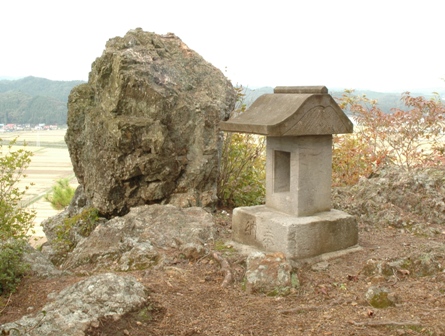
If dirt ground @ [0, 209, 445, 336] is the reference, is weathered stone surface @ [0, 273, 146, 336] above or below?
above

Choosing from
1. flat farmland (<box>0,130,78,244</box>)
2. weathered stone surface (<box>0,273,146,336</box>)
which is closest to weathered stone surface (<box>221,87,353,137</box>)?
weathered stone surface (<box>0,273,146,336</box>)

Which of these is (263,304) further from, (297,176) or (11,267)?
(11,267)

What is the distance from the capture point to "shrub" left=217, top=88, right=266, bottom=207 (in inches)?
A: 348

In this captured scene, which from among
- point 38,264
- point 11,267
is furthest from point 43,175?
point 11,267

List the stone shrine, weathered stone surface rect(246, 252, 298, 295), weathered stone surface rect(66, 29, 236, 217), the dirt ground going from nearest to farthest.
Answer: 1. the dirt ground
2. weathered stone surface rect(246, 252, 298, 295)
3. the stone shrine
4. weathered stone surface rect(66, 29, 236, 217)

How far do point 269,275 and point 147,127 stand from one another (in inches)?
143

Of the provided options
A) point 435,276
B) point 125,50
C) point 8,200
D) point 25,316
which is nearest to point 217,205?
point 125,50

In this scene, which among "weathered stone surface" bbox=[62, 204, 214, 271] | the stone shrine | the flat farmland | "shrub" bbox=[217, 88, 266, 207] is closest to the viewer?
the stone shrine

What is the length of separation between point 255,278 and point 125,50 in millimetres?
4827

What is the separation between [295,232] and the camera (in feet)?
17.9

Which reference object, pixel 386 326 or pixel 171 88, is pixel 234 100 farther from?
pixel 386 326

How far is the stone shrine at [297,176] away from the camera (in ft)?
17.7

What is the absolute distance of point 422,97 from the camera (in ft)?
35.8

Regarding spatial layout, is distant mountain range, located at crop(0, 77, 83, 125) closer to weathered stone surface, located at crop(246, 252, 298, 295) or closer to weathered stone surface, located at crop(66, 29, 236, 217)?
weathered stone surface, located at crop(66, 29, 236, 217)
